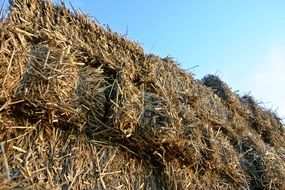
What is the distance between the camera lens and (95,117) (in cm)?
336

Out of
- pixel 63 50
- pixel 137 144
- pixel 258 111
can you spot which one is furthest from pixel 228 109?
pixel 63 50

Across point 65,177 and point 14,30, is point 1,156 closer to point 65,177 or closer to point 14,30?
point 65,177

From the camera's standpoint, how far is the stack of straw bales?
2939 mm

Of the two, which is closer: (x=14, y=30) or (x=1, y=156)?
(x=1, y=156)

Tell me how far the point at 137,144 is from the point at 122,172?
238 mm

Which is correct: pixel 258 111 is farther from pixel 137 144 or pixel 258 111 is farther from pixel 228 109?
pixel 137 144

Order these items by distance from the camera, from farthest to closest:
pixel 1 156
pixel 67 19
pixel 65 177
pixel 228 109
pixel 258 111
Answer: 1. pixel 258 111
2. pixel 228 109
3. pixel 67 19
4. pixel 65 177
5. pixel 1 156

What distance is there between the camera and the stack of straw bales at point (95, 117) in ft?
9.64

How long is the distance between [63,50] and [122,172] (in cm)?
98

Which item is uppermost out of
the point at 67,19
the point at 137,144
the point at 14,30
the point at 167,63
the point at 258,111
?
the point at 258,111

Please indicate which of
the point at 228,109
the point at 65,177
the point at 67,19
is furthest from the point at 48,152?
the point at 228,109

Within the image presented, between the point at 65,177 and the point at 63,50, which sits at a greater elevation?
the point at 63,50

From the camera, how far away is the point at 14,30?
310 centimetres

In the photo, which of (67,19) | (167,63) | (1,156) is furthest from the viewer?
(167,63)
